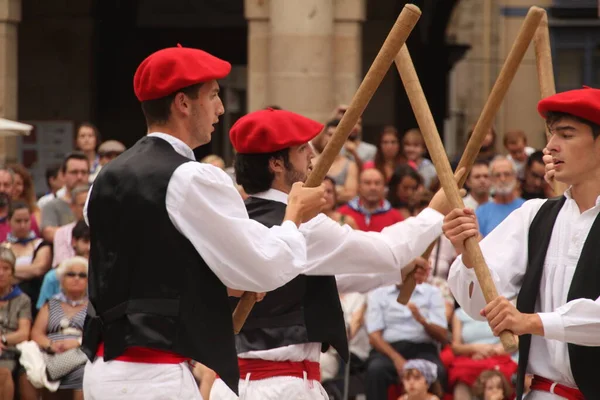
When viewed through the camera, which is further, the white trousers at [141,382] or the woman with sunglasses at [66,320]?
the woman with sunglasses at [66,320]

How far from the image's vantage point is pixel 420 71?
795 inches

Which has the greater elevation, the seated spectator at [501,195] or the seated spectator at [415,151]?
the seated spectator at [415,151]

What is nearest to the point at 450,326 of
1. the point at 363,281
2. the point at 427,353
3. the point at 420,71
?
the point at 427,353

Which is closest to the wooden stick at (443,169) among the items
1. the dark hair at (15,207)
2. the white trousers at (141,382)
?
the white trousers at (141,382)

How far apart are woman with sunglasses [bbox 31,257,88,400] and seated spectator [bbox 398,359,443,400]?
209 cm

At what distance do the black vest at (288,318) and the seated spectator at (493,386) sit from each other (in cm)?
342

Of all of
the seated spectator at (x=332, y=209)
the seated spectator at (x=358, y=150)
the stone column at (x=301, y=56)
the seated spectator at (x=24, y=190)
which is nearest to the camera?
the seated spectator at (x=332, y=209)

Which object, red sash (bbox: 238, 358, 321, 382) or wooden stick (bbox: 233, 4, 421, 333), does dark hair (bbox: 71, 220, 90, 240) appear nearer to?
red sash (bbox: 238, 358, 321, 382)

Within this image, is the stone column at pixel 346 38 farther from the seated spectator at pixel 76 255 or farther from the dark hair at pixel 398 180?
the seated spectator at pixel 76 255

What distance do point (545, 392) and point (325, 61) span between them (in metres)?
7.86

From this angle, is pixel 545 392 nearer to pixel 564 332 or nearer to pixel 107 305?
pixel 564 332

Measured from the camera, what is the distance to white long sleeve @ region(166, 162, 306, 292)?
4.63 metres

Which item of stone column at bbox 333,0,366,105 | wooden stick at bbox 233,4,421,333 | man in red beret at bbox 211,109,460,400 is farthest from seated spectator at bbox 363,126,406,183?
wooden stick at bbox 233,4,421,333

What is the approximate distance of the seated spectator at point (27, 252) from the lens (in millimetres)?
9844
